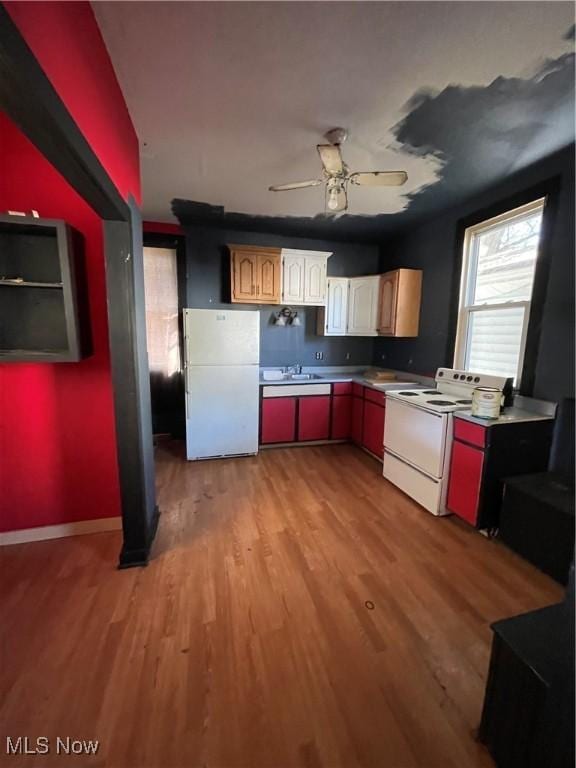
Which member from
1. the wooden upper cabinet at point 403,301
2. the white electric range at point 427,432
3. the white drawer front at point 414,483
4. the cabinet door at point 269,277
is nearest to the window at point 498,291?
the white electric range at point 427,432

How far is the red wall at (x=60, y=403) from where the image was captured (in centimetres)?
180

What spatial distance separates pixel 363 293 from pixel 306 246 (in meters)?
0.98

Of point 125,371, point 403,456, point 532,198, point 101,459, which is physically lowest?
point 403,456

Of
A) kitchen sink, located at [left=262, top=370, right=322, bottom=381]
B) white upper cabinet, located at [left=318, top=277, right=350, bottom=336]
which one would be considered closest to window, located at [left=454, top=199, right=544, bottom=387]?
white upper cabinet, located at [left=318, top=277, right=350, bottom=336]

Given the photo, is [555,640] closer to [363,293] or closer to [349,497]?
[349,497]

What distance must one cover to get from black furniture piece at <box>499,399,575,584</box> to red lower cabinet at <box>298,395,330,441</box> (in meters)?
2.01

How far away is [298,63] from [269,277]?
2304 millimetres

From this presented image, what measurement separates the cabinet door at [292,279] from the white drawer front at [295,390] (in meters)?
1.04

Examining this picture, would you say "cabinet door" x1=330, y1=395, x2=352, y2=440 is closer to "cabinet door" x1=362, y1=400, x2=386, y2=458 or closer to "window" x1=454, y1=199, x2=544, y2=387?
"cabinet door" x1=362, y1=400, x2=386, y2=458

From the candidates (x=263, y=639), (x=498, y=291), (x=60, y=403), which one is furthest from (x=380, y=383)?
(x=60, y=403)

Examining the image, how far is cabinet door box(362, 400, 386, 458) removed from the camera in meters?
3.35

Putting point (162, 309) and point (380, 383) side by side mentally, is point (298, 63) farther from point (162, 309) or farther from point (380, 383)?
point (162, 309)

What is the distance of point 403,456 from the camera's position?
9.23ft

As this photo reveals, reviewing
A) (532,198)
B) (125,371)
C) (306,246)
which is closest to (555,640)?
(125,371)
